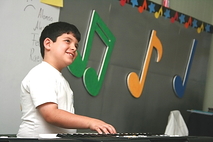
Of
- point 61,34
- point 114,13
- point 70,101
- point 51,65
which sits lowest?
point 70,101

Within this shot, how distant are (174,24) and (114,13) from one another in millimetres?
764

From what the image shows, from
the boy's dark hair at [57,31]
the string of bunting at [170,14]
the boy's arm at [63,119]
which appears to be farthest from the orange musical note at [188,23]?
the boy's arm at [63,119]

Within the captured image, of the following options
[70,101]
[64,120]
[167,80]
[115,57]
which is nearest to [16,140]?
[64,120]

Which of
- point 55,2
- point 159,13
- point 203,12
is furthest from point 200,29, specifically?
point 55,2

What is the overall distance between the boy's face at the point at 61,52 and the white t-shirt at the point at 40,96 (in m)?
0.03

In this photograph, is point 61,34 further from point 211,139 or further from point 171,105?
point 171,105

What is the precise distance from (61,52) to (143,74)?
1.45 meters

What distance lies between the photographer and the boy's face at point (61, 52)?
48.0 inches

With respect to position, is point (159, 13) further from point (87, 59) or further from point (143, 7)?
point (87, 59)

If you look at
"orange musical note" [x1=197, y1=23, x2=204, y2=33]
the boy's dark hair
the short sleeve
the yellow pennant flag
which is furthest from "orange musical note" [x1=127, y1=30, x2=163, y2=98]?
the short sleeve

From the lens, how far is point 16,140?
0.70 m

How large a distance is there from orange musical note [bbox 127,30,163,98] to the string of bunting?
0.18 metres

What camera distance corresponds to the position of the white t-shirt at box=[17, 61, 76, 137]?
109 centimetres

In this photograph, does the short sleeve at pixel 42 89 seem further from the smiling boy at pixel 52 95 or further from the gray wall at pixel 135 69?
the gray wall at pixel 135 69
